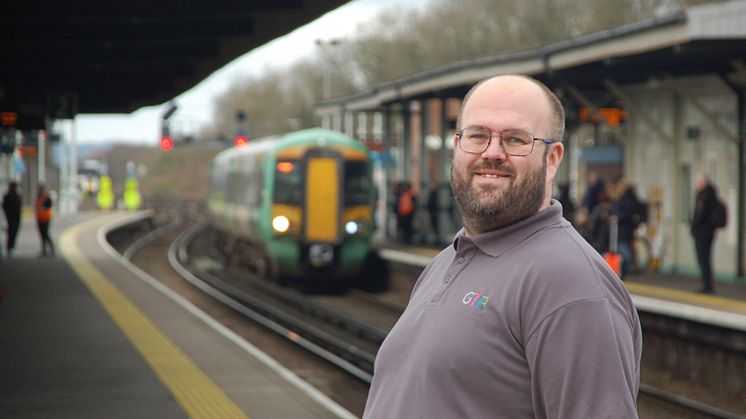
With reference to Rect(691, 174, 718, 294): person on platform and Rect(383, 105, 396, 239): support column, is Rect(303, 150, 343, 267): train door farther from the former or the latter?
Rect(691, 174, 718, 294): person on platform

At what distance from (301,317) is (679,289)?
6170 mm

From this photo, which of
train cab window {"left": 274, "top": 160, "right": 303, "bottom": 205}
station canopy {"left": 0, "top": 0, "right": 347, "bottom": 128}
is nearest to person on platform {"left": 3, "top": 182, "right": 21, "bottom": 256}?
station canopy {"left": 0, "top": 0, "right": 347, "bottom": 128}

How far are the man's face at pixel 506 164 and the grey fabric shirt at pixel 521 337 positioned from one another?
36 mm

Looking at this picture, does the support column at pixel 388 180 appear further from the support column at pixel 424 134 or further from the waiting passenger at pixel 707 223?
the waiting passenger at pixel 707 223

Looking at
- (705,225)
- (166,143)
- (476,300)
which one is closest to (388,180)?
(705,225)

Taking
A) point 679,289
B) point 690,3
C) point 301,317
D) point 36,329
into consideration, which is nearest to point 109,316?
point 36,329

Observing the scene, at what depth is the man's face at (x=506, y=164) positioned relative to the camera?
2.28m

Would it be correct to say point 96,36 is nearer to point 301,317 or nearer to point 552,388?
point 301,317

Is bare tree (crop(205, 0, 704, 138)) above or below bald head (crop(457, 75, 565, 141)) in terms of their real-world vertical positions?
above

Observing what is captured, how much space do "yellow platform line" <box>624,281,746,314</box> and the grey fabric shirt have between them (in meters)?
10.8

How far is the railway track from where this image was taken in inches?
416

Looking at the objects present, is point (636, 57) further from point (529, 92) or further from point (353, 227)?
point (529, 92)

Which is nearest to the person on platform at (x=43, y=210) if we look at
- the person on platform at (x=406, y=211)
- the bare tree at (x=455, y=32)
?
the person on platform at (x=406, y=211)

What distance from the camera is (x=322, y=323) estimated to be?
18.0 m
